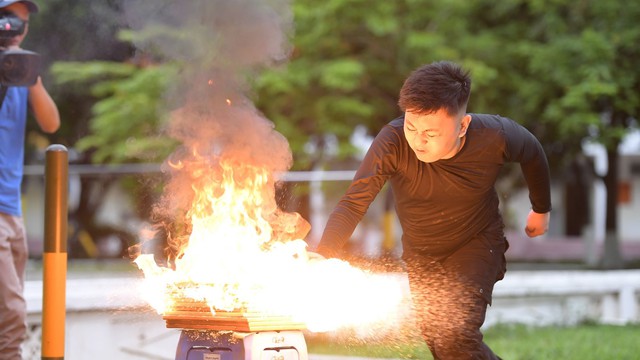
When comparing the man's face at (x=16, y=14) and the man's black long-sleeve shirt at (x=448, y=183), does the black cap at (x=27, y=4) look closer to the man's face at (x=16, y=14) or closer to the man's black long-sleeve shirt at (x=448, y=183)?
the man's face at (x=16, y=14)

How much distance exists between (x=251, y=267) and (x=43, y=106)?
2.24 m

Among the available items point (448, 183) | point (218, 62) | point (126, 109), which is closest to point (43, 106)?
point (218, 62)

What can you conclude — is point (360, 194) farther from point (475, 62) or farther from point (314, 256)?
point (475, 62)

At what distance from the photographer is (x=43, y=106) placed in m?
6.05

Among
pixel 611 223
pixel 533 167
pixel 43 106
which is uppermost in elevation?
pixel 611 223

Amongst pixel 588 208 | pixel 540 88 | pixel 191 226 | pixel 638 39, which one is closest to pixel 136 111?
pixel 540 88

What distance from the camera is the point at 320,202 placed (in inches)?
626

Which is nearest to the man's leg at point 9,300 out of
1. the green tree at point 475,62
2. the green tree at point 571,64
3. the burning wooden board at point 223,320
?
the burning wooden board at point 223,320

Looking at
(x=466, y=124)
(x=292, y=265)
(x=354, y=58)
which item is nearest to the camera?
(x=292, y=265)

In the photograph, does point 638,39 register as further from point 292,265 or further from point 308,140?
point 292,265

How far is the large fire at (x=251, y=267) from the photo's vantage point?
424 centimetres

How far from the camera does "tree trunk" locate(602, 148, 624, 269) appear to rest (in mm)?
21908

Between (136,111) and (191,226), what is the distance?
47.2 ft

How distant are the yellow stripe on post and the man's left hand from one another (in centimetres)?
230
